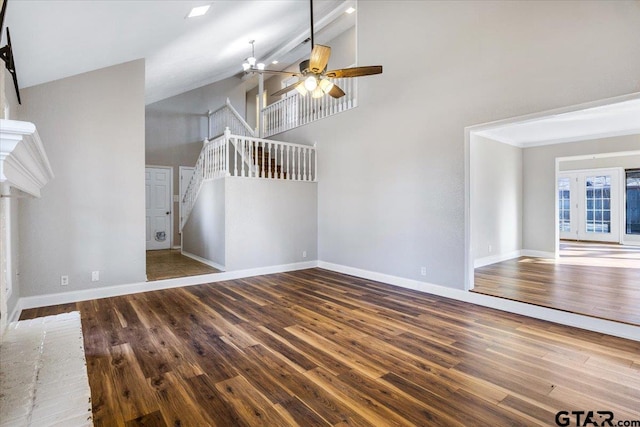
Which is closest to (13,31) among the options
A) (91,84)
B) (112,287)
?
(91,84)

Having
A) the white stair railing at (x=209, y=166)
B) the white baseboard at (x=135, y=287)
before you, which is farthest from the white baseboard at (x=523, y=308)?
the white stair railing at (x=209, y=166)

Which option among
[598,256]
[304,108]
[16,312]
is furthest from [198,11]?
[598,256]

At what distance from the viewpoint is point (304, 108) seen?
6961 millimetres

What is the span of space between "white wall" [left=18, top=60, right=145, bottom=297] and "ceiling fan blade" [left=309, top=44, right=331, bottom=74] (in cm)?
273

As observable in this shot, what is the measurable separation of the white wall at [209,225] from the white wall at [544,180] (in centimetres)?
685

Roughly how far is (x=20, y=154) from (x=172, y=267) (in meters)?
5.21

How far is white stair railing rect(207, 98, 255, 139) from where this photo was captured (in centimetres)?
798

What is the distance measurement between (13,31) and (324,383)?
11.3 ft

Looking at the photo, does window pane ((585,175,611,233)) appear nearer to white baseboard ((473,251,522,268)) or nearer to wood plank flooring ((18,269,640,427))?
white baseboard ((473,251,522,268))

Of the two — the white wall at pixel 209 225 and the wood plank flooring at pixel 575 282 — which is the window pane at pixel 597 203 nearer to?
the wood plank flooring at pixel 575 282

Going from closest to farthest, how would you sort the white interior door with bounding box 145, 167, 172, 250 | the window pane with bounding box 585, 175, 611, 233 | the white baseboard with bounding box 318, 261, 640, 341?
the white baseboard with bounding box 318, 261, 640, 341
the white interior door with bounding box 145, 167, 172, 250
the window pane with bounding box 585, 175, 611, 233

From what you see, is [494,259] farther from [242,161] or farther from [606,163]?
[606,163]

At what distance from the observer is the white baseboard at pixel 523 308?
305 centimetres

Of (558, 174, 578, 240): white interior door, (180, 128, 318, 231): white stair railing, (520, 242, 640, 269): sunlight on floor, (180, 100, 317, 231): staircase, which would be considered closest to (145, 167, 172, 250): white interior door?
(180, 100, 317, 231): staircase
